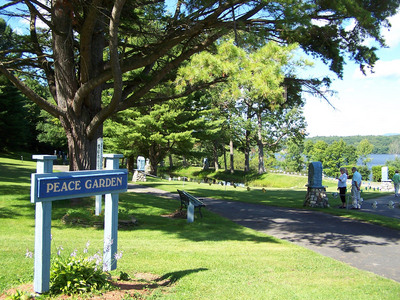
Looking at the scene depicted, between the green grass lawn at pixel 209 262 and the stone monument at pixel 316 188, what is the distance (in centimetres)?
493

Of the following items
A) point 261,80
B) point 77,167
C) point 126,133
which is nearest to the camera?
point 261,80

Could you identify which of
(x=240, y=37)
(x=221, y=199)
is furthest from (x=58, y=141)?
(x=240, y=37)

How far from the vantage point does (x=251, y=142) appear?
163 ft

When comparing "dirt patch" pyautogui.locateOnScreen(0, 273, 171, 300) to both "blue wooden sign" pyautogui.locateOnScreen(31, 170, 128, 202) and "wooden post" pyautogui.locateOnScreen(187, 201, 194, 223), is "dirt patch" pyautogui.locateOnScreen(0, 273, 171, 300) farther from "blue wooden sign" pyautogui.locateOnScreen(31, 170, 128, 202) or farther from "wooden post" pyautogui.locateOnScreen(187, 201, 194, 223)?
"wooden post" pyautogui.locateOnScreen(187, 201, 194, 223)

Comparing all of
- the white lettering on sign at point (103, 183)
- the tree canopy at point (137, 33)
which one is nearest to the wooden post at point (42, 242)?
the white lettering on sign at point (103, 183)

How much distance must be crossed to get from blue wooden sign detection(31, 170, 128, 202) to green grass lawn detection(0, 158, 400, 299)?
1.35 m

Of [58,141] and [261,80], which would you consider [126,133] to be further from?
Answer: [261,80]

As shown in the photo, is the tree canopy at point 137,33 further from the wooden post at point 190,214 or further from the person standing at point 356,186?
the person standing at point 356,186

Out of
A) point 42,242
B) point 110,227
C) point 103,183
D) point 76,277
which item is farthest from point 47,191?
point 110,227

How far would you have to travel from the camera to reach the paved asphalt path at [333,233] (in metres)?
7.32

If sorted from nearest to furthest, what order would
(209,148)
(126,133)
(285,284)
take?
(285,284), (126,133), (209,148)

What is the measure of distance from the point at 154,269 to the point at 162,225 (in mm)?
4596

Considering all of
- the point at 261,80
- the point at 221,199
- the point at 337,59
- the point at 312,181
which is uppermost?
the point at 337,59

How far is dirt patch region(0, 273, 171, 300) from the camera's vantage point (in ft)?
13.8
